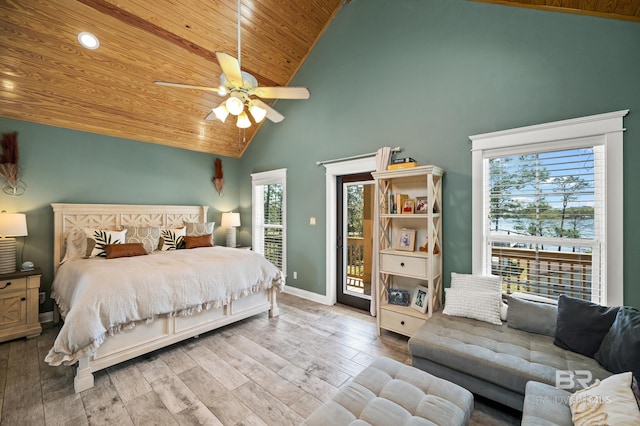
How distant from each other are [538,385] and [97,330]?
10.3 feet

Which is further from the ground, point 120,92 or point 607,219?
point 120,92

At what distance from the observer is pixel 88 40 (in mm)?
2932

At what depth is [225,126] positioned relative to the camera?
491 centimetres

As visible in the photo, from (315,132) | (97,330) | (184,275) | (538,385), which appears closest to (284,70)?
(315,132)

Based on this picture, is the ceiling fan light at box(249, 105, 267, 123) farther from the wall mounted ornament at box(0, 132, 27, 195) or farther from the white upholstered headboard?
the wall mounted ornament at box(0, 132, 27, 195)

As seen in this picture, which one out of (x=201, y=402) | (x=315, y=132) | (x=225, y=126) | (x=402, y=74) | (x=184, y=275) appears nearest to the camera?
(x=201, y=402)

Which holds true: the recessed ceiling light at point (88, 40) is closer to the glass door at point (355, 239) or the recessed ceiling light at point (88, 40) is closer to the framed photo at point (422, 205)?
the glass door at point (355, 239)

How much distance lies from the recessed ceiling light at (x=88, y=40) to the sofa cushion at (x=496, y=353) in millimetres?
4535

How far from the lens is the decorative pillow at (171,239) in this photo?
4.21m

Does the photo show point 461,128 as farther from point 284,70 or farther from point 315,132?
point 284,70

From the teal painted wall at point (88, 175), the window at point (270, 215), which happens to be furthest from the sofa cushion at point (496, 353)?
the teal painted wall at point (88, 175)

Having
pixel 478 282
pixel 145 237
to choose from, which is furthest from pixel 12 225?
pixel 478 282

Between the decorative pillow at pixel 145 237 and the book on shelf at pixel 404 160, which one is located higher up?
the book on shelf at pixel 404 160

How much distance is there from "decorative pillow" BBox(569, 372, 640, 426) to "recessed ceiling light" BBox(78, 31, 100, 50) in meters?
5.03
